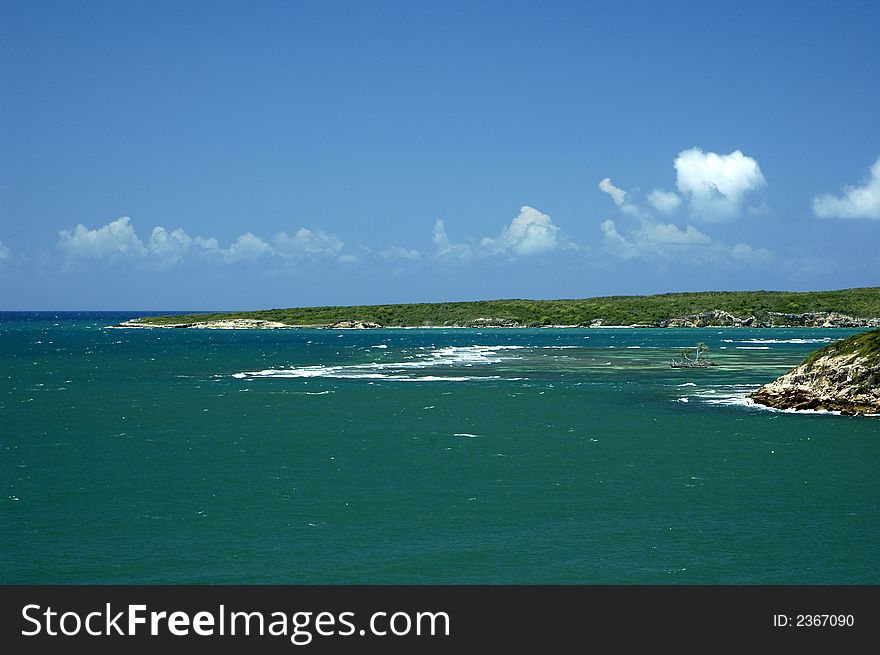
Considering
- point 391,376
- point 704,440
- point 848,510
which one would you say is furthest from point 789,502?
point 391,376

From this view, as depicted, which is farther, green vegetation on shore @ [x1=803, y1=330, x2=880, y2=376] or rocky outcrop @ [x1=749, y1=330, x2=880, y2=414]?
green vegetation on shore @ [x1=803, y1=330, x2=880, y2=376]

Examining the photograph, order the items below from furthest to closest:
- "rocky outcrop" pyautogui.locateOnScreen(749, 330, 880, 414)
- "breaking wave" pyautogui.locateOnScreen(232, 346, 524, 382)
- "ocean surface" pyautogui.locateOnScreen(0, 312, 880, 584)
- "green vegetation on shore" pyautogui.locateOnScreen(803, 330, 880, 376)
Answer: "breaking wave" pyautogui.locateOnScreen(232, 346, 524, 382), "green vegetation on shore" pyautogui.locateOnScreen(803, 330, 880, 376), "rocky outcrop" pyautogui.locateOnScreen(749, 330, 880, 414), "ocean surface" pyautogui.locateOnScreen(0, 312, 880, 584)

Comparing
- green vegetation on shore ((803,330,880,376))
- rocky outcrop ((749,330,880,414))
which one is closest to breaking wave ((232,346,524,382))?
rocky outcrop ((749,330,880,414))

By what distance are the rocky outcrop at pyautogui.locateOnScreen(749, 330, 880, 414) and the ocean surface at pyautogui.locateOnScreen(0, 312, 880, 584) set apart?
2.74m

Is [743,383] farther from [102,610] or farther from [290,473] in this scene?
[102,610]

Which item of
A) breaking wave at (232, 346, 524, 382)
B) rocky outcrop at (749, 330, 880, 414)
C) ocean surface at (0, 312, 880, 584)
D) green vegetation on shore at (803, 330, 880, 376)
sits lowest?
ocean surface at (0, 312, 880, 584)

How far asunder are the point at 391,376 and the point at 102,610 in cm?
6921

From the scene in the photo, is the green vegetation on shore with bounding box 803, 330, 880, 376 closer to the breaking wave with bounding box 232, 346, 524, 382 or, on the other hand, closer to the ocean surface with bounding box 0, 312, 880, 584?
the ocean surface with bounding box 0, 312, 880, 584

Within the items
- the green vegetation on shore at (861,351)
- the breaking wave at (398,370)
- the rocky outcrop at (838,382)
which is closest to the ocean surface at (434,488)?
the rocky outcrop at (838,382)

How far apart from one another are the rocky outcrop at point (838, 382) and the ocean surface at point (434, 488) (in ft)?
8.99

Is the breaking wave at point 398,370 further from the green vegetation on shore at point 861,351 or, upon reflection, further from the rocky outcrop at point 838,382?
the green vegetation on shore at point 861,351

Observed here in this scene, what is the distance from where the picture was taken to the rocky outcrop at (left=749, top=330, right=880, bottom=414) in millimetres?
56188

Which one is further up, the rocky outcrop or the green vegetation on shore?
the green vegetation on shore

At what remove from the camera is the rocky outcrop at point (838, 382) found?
5619 cm
